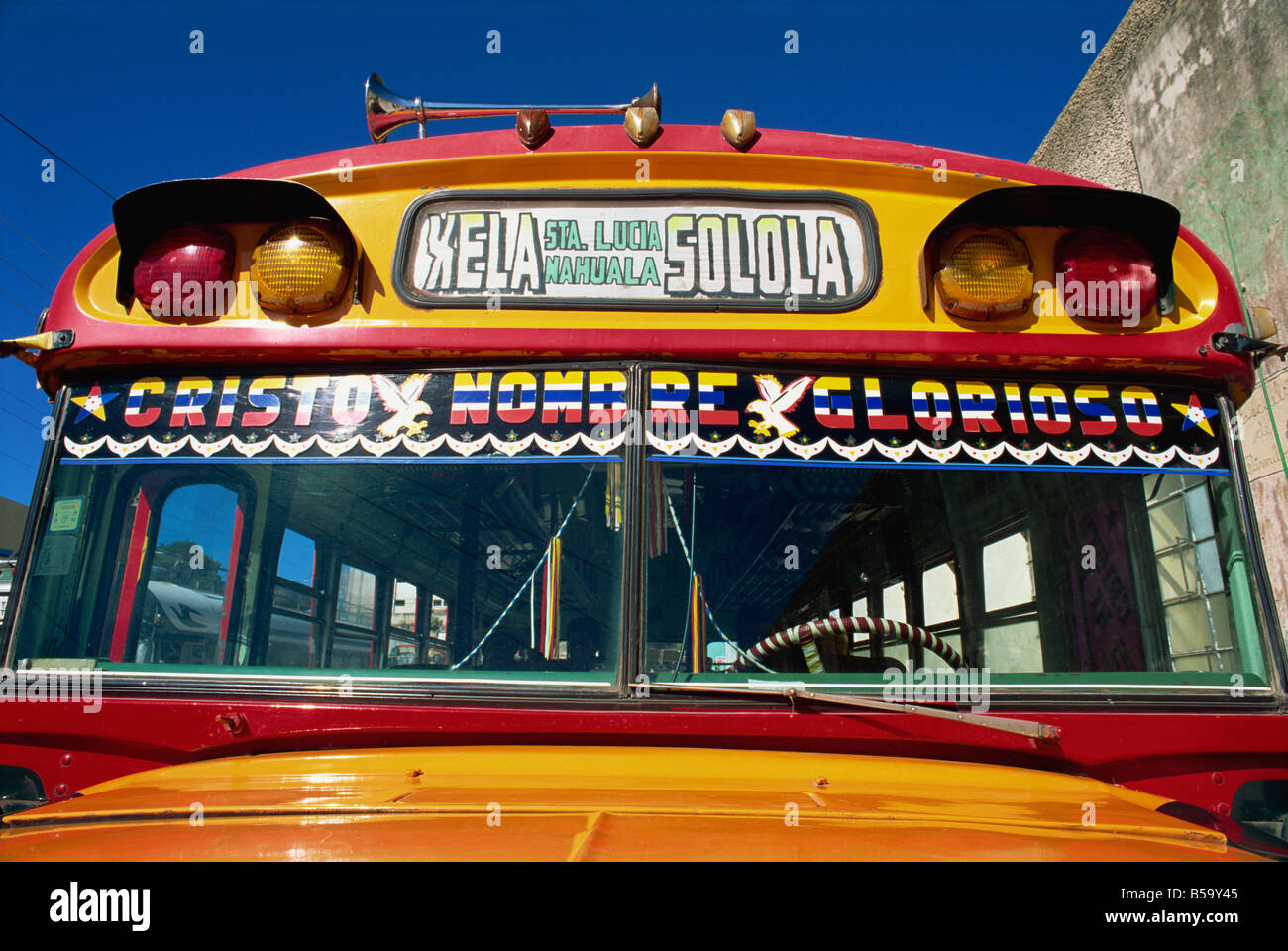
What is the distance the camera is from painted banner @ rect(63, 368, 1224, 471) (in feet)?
6.36

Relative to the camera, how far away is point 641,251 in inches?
82.1

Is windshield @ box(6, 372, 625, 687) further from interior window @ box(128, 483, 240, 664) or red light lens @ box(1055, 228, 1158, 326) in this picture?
red light lens @ box(1055, 228, 1158, 326)

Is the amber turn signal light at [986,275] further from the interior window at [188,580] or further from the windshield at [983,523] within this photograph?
the interior window at [188,580]

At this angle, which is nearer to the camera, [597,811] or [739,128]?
[597,811]

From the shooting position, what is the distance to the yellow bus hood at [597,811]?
1038 mm

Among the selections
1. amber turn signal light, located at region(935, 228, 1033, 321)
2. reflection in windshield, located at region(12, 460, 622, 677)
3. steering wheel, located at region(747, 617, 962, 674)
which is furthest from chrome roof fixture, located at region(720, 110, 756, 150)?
steering wheel, located at region(747, 617, 962, 674)

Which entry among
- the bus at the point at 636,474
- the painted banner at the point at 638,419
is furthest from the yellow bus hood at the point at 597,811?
the painted banner at the point at 638,419

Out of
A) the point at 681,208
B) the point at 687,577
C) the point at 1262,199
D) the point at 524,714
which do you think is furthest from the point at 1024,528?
the point at 1262,199

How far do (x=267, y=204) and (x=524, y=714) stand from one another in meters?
1.34

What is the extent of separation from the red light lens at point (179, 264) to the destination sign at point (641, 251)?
41cm

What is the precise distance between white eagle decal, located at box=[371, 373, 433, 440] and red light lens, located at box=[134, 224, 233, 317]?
0.45 meters

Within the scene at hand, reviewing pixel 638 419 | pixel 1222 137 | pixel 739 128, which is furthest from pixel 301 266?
pixel 1222 137

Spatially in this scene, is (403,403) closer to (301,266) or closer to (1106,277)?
(301,266)

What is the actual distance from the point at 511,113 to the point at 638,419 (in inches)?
45.7
